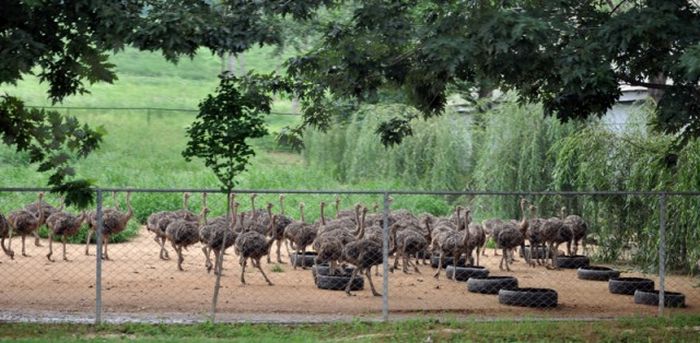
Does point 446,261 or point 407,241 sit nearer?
point 407,241

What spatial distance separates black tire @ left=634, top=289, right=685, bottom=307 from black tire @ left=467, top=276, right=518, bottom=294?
1970mm

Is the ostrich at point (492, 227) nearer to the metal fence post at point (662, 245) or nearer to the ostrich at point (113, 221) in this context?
the metal fence post at point (662, 245)

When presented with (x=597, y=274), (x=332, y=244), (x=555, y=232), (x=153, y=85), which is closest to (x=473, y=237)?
(x=555, y=232)

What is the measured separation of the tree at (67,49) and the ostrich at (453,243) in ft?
28.8

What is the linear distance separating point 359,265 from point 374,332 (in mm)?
3229

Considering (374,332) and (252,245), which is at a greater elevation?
(252,245)

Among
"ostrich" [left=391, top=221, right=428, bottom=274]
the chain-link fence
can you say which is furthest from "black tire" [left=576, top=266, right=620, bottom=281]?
"ostrich" [left=391, top=221, right=428, bottom=274]

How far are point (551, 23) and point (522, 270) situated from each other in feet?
31.3

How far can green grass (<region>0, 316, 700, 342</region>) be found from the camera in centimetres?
1348

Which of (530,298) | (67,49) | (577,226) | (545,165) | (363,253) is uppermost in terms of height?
(67,49)

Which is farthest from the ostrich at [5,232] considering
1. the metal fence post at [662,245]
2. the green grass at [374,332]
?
the metal fence post at [662,245]

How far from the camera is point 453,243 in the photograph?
2022 centimetres

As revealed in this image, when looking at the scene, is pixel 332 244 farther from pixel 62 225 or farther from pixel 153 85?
pixel 153 85

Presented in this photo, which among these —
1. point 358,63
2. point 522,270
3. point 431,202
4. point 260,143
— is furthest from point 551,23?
point 260,143
